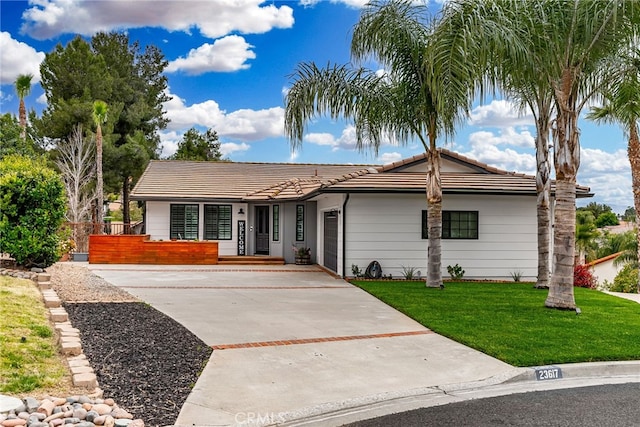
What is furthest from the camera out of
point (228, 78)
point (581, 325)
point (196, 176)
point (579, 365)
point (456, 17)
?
point (196, 176)

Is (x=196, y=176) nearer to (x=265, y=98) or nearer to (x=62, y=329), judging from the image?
(x=265, y=98)

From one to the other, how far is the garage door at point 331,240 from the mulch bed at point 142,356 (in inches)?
325

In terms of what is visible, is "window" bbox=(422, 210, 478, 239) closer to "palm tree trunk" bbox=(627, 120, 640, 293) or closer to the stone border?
"palm tree trunk" bbox=(627, 120, 640, 293)

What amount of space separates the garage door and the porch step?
261cm

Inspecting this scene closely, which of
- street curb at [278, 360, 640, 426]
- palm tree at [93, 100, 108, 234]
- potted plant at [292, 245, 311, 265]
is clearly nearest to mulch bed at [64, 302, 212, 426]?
street curb at [278, 360, 640, 426]

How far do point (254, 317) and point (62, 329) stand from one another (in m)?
3.50

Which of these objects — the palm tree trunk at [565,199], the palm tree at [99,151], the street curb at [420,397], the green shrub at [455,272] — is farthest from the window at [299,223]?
the street curb at [420,397]

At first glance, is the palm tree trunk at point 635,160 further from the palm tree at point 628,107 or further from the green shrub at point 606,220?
the green shrub at point 606,220

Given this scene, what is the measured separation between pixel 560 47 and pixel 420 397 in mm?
7583

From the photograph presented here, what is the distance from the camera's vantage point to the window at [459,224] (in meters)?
16.9

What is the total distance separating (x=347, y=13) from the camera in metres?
14.8

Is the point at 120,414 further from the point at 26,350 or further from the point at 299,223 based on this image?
the point at 299,223

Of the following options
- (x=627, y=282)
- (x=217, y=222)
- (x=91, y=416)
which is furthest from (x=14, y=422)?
(x=627, y=282)

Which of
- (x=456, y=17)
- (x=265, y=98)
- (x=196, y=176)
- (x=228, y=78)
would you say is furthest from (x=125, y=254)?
(x=456, y=17)
